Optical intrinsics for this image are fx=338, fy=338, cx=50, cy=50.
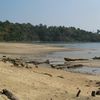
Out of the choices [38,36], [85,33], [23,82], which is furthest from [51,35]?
[23,82]

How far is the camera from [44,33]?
518 ft

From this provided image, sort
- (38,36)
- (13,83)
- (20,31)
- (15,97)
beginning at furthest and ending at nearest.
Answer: (38,36)
(20,31)
(13,83)
(15,97)

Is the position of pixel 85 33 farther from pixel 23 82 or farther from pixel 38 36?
pixel 23 82

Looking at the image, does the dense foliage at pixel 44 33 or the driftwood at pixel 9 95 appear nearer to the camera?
the driftwood at pixel 9 95

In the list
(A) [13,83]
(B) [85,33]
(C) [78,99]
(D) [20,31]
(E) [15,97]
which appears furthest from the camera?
(B) [85,33]

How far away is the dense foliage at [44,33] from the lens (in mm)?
128125

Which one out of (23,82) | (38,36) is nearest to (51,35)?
(38,36)

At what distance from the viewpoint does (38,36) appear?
160m

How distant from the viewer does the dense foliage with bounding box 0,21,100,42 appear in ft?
420

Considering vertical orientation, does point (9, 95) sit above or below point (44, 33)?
below

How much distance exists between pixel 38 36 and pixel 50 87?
145287 mm

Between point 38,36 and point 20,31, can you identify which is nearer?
point 20,31

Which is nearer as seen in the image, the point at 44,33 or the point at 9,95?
the point at 9,95

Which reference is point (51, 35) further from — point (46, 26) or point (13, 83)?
point (13, 83)
